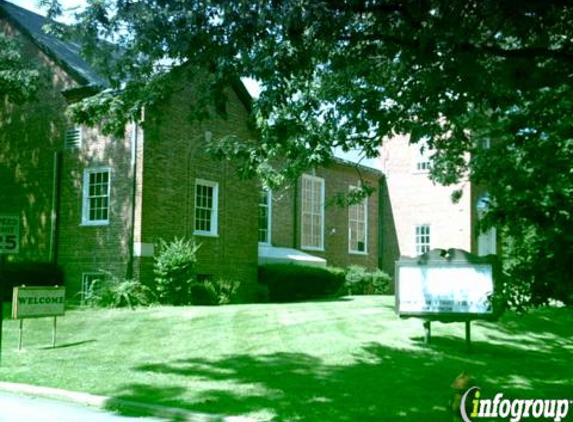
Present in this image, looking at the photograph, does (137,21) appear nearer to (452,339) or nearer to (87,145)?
(452,339)

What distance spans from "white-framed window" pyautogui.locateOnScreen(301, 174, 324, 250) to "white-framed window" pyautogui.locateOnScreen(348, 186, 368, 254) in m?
2.42

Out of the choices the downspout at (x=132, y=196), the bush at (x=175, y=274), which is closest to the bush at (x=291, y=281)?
the bush at (x=175, y=274)

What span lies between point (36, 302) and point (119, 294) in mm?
6130

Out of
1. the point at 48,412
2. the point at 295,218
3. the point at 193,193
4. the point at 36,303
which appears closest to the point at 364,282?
the point at 295,218

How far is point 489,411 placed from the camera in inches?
312

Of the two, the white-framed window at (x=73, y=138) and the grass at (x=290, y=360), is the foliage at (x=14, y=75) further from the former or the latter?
the grass at (x=290, y=360)

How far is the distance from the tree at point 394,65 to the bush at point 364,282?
18117 mm

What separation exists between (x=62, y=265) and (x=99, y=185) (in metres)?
2.80

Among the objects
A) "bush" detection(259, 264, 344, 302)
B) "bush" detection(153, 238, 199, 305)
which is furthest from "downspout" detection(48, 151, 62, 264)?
"bush" detection(259, 264, 344, 302)

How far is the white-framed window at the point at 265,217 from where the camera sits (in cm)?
2730

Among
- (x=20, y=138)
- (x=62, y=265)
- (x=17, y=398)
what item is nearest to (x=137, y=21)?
(x=17, y=398)

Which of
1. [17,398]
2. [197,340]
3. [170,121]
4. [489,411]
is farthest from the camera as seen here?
[170,121]

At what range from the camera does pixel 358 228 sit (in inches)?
1316

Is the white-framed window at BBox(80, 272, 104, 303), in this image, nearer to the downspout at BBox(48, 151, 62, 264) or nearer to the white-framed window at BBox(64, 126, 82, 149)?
the downspout at BBox(48, 151, 62, 264)
